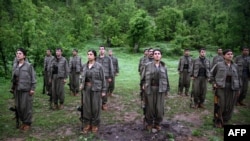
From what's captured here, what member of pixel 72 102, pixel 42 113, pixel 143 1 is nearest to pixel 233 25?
pixel 72 102

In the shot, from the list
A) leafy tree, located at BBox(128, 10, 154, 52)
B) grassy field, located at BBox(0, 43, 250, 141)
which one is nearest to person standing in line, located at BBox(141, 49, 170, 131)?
grassy field, located at BBox(0, 43, 250, 141)

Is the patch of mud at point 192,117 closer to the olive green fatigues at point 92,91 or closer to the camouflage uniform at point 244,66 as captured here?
the camouflage uniform at point 244,66

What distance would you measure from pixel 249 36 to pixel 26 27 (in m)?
12.4

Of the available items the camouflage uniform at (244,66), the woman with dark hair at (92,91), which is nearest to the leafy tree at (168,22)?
the camouflage uniform at (244,66)

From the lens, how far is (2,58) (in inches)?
672

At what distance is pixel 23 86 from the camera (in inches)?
337

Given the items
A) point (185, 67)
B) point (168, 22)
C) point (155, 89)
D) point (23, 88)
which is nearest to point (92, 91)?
point (155, 89)

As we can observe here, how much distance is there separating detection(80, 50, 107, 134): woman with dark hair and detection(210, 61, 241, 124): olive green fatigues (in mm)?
3287

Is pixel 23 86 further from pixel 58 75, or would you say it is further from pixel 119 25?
pixel 119 25

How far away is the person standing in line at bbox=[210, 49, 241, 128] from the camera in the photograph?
8.78m

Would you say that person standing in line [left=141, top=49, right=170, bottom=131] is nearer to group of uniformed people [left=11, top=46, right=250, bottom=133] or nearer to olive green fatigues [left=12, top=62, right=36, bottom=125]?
group of uniformed people [left=11, top=46, right=250, bottom=133]

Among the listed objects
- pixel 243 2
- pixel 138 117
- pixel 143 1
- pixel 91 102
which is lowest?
pixel 138 117

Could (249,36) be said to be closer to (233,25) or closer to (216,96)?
(233,25)

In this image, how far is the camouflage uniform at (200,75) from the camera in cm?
1142
